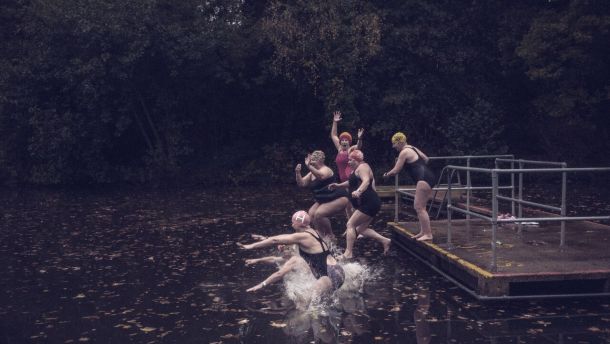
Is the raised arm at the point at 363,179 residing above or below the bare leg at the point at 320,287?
above

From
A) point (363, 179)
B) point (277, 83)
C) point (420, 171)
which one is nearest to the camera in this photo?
point (363, 179)

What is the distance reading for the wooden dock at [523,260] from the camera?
26.7 feet

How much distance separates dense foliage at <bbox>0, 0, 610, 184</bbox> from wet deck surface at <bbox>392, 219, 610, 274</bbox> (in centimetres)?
1447

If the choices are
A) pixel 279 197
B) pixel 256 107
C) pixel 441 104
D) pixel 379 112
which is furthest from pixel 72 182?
pixel 441 104

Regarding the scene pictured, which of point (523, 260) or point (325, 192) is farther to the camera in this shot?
point (325, 192)

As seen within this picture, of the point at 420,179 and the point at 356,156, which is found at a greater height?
the point at 356,156

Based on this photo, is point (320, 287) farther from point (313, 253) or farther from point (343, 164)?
point (343, 164)

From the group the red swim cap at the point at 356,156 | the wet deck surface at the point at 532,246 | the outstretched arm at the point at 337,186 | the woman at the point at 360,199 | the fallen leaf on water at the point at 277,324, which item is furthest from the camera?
the outstretched arm at the point at 337,186

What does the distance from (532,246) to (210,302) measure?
16.3ft

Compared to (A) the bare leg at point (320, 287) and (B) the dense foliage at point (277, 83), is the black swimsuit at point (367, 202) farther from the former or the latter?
(B) the dense foliage at point (277, 83)

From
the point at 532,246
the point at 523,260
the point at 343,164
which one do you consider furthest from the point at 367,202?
the point at 523,260

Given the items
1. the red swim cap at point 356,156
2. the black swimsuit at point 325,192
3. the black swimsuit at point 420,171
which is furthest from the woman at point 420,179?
the black swimsuit at point 325,192

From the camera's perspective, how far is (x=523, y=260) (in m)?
8.95

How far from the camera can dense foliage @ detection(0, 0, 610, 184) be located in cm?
2594
